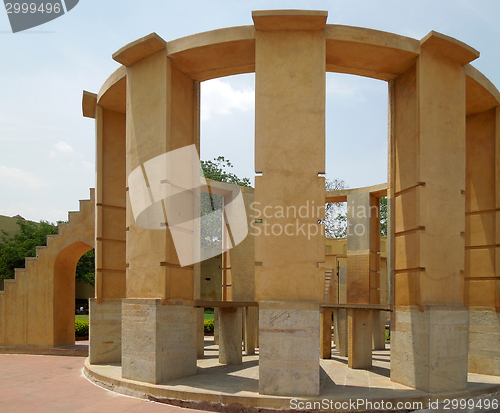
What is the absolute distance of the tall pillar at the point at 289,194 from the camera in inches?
288

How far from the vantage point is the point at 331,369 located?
10484 mm

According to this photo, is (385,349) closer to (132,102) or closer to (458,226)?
(458,226)

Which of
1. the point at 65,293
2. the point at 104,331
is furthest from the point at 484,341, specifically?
the point at 65,293

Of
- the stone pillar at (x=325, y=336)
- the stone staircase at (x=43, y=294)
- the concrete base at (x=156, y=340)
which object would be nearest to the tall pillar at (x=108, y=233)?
the concrete base at (x=156, y=340)

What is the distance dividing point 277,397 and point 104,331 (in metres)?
5.79

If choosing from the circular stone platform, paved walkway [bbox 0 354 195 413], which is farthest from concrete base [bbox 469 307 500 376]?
paved walkway [bbox 0 354 195 413]

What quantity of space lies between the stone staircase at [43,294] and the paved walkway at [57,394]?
96.3 inches

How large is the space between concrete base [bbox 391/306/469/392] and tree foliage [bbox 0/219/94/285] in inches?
1033

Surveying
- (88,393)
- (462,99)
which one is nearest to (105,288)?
(88,393)

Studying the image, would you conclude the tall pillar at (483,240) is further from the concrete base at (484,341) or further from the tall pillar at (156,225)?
the tall pillar at (156,225)

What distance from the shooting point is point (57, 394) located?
334 inches

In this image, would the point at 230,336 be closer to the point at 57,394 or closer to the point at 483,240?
the point at 57,394

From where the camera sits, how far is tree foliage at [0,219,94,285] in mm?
29062

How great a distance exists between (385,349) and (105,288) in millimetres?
9803
